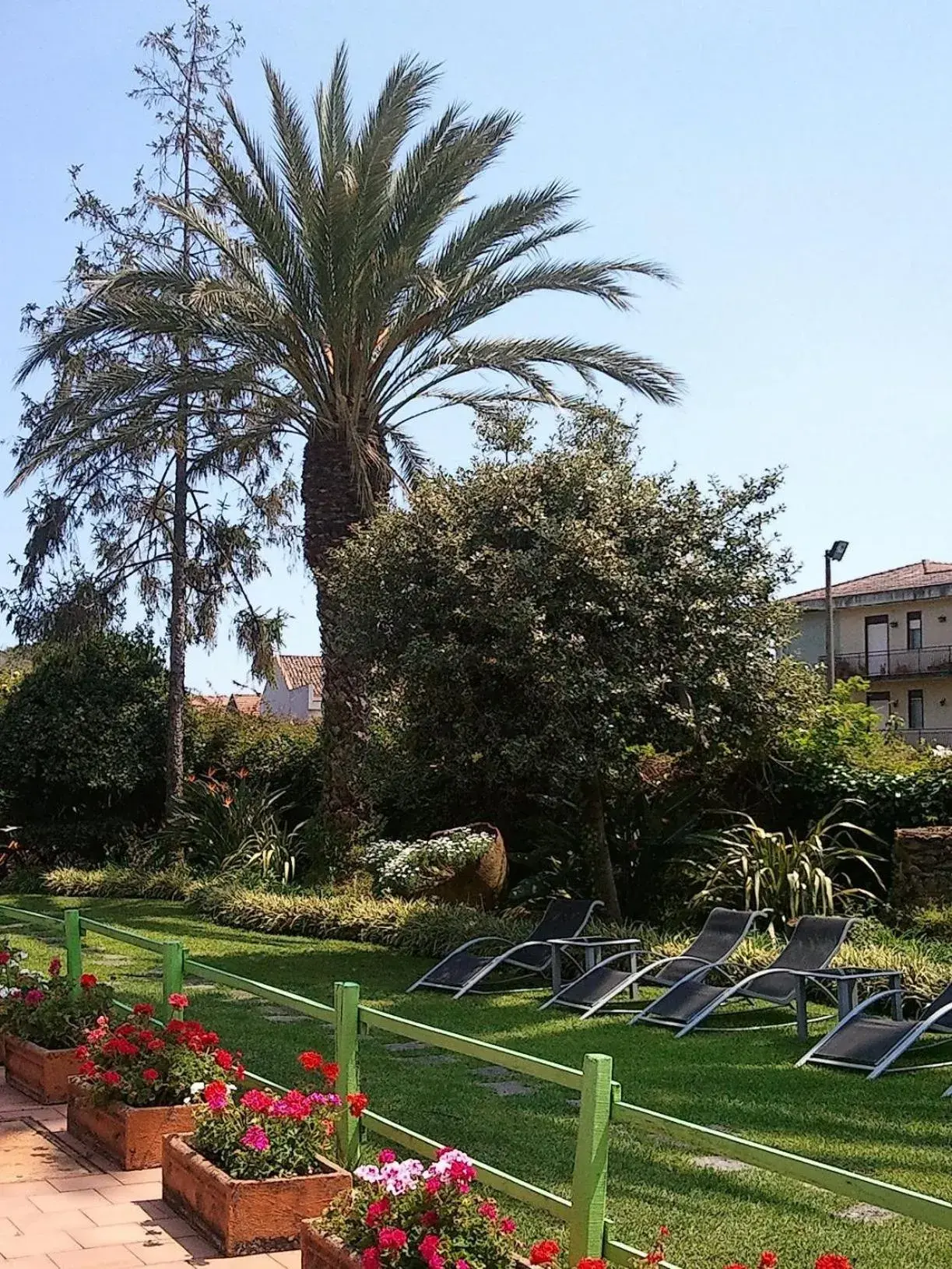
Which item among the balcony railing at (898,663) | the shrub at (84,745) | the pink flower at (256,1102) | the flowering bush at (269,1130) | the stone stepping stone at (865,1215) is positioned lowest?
the stone stepping stone at (865,1215)

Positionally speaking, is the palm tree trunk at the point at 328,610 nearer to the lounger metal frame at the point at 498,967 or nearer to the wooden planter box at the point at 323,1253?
the lounger metal frame at the point at 498,967

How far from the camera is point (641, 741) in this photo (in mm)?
12125

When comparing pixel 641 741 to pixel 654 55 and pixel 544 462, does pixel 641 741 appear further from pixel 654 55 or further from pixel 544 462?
pixel 654 55

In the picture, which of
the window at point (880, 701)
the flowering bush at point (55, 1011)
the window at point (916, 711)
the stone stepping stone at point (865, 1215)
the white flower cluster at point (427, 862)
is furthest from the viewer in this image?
the window at point (880, 701)

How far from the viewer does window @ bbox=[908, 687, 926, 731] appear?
141ft

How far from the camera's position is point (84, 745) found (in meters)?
20.8

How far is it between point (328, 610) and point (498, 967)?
227 inches

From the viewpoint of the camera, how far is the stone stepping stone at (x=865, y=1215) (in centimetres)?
526

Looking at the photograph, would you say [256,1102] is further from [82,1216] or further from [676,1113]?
[676,1113]

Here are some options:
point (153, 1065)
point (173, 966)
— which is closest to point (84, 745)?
point (173, 966)

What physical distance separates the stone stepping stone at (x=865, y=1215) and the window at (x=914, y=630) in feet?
128

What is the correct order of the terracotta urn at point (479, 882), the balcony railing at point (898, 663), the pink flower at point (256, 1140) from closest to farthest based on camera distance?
the pink flower at point (256, 1140) < the terracotta urn at point (479, 882) < the balcony railing at point (898, 663)

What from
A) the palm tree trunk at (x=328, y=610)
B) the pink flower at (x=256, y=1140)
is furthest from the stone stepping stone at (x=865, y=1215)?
the palm tree trunk at (x=328, y=610)

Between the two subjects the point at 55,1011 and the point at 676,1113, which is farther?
the point at 55,1011
